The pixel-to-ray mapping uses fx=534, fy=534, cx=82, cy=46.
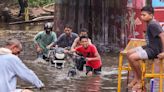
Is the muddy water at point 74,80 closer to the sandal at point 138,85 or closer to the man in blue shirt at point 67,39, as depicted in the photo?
the man in blue shirt at point 67,39

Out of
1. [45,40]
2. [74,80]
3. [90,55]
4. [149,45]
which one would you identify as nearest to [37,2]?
[45,40]

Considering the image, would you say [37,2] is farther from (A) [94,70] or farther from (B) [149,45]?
(B) [149,45]

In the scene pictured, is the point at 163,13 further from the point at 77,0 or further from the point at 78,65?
the point at 77,0

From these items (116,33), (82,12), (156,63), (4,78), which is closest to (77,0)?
(82,12)

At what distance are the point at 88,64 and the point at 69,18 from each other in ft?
27.5

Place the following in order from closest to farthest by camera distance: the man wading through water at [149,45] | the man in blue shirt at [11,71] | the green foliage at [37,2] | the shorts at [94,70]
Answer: the man in blue shirt at [11,71] < the man wading through water at [149,45] < the shorts at [94,70] < the green foliage at [37,2]

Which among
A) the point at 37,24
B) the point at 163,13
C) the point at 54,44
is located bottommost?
the point at 37,24

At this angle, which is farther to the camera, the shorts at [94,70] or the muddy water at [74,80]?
the shorts at [94,70]

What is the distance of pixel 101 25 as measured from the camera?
19.9 meters

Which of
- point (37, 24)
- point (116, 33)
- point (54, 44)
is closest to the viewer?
point (54, 44)

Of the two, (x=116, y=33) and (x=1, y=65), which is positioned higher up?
(x=1, y=65)

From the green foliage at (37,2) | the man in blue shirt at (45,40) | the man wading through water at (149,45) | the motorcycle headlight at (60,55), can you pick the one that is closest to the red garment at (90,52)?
the motorcycle headlight at (60,55)

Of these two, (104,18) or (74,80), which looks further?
(104,18)

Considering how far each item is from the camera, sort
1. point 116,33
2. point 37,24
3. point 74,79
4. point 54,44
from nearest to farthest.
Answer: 1. point 74,79
2. point 54,44
3. point 116,33
4. point 37,24
